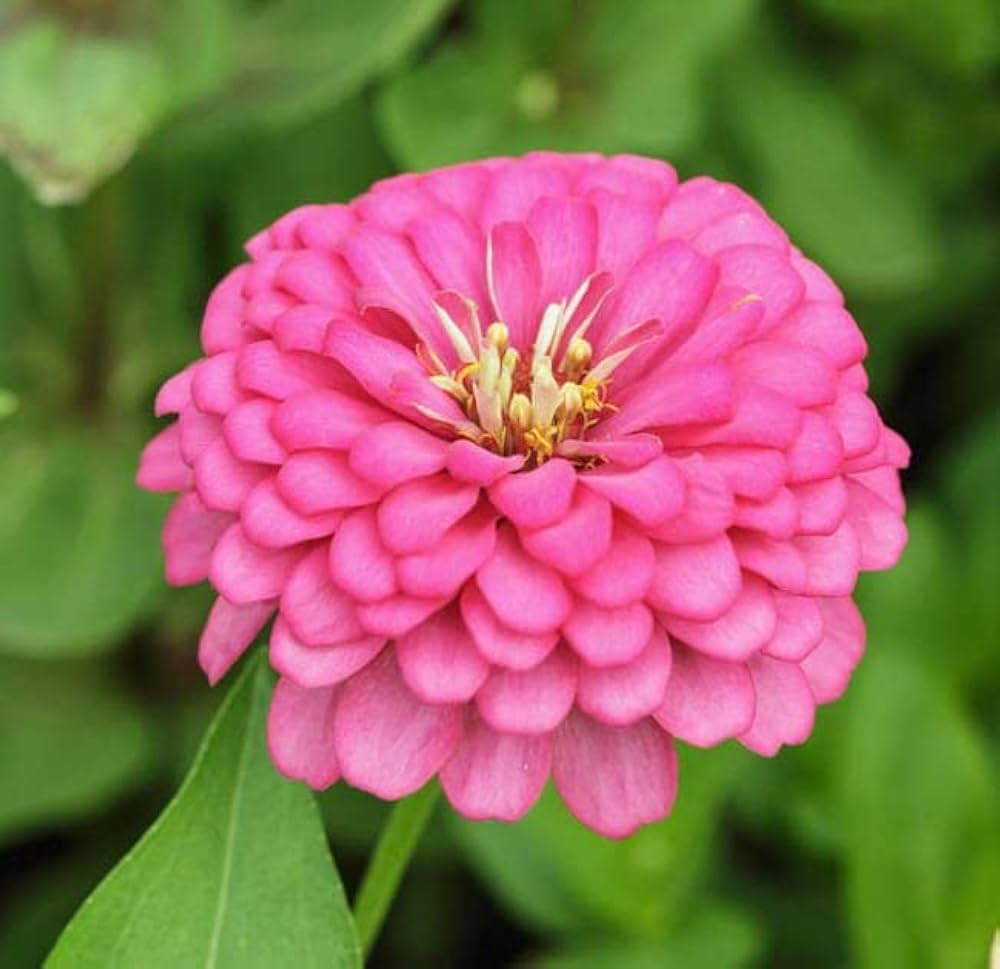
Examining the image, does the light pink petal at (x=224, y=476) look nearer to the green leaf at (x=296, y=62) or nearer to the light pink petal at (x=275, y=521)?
the light pink petal at (x=275, y=521)

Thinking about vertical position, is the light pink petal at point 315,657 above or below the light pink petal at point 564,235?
below

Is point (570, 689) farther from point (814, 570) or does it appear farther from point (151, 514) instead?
point (151, 514)

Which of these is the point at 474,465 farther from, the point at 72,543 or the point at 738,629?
the point at 72,543

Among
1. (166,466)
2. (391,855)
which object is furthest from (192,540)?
(391,855)

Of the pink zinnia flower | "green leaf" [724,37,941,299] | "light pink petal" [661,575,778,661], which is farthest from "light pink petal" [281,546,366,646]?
"green leaf" [724,37,941,299]

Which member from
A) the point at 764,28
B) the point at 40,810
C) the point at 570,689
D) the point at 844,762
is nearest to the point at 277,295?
the point at 570,689

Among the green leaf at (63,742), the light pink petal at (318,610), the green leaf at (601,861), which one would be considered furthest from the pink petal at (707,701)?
the green leaf at (63,742)
